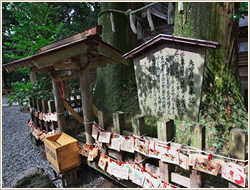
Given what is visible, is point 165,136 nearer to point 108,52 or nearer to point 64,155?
point 108,52

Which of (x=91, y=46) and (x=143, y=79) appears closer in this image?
(x=143, y=79)

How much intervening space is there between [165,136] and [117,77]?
137 inches

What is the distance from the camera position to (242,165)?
171cm

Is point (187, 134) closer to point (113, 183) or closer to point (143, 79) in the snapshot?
point (143, 79)

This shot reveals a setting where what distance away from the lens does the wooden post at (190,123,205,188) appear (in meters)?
1.91

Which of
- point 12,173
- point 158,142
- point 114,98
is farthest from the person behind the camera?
point 114,98

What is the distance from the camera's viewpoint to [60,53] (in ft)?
9.83

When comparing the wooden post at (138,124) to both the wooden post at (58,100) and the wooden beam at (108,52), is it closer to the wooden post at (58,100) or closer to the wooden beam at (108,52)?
the wooden beam at (108,52)

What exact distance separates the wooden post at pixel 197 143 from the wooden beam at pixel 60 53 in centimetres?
220

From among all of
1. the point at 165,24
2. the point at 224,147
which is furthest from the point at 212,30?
the point at 165,24

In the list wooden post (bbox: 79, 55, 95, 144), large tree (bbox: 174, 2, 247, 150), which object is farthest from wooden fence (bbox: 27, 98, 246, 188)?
large tree (bbox: 174, 2, 247, 150)

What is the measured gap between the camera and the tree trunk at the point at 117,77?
17.1ft

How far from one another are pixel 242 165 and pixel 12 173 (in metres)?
5.29

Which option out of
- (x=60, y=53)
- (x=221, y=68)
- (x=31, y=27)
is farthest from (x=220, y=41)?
(x=31, y=27)
